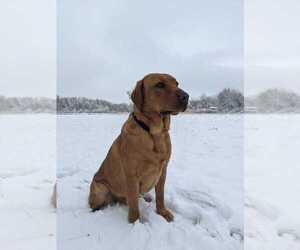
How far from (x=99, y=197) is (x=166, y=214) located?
40cm

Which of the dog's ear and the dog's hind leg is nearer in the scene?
the dog's ear

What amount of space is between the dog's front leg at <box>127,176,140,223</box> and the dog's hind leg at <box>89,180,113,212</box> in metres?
0.22

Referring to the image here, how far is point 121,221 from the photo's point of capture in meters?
1.76

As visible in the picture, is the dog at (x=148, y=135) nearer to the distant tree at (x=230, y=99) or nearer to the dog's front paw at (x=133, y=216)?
the dog's front paw at (x=133, y=216)

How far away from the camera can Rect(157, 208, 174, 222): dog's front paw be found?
1.78 meters

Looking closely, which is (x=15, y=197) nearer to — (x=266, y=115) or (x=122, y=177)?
(x=122, y=177)

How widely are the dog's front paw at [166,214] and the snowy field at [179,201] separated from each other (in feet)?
0.13

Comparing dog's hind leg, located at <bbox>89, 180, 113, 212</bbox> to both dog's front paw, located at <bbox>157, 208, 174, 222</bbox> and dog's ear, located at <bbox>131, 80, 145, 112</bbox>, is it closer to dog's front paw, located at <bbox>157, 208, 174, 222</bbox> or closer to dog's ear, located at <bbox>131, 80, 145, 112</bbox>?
dog's front paw, located at <bbox>157, 208, 174, 222</bbox>

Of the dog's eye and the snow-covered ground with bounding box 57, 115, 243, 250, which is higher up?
the dog's eye

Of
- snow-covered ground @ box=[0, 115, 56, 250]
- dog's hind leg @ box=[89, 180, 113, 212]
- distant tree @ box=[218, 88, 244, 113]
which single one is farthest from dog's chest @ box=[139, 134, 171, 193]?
distant tree @ box=[218, 88, 244, 113]

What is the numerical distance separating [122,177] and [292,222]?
3.19 ft

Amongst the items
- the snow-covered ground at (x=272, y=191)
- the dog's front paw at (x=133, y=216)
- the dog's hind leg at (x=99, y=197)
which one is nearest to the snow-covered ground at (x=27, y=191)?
the dog's hind leg at (x=99, y=197)

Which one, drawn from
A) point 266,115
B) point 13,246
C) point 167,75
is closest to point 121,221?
point 13,246

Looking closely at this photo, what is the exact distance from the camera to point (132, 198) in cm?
173
